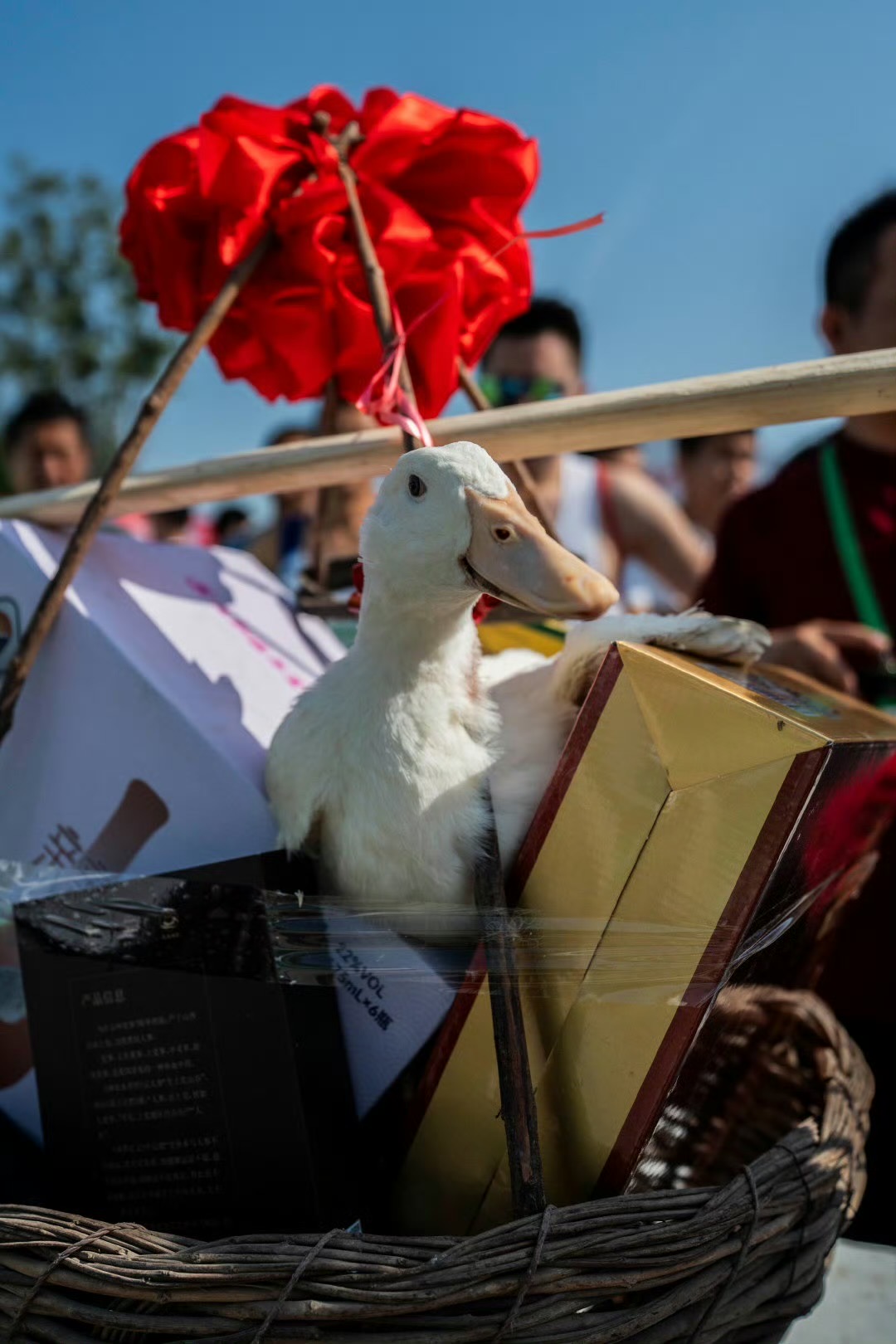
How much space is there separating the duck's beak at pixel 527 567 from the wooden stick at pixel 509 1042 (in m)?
0.17

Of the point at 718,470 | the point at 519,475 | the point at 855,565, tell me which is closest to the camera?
the point at 519,475

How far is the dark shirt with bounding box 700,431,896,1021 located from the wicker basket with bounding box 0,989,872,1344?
603 millimetres

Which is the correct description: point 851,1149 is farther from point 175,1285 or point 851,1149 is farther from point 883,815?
point 175,1285


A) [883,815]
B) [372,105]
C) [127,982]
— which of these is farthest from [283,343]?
[883,815]

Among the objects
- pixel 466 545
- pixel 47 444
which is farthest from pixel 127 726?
pixel 47 444

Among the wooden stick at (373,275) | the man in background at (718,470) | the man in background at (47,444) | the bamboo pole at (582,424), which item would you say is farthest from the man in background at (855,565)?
the man in background at (47,444)

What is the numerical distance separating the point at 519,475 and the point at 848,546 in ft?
1.75

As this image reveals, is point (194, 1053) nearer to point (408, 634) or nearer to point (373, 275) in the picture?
point (408, 634)

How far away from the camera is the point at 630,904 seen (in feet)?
2.19

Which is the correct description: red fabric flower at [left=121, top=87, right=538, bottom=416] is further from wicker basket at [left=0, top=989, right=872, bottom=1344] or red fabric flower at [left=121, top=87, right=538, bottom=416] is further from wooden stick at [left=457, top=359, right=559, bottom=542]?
wicker basket at [left=0, top=989, right=872, bottom=1344]

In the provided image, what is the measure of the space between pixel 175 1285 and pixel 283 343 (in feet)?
2.45

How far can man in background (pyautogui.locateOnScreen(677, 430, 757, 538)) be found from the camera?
2.56 meters

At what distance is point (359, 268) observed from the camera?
95 cm

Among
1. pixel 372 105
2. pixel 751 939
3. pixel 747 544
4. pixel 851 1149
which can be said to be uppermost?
pixel 372 105
